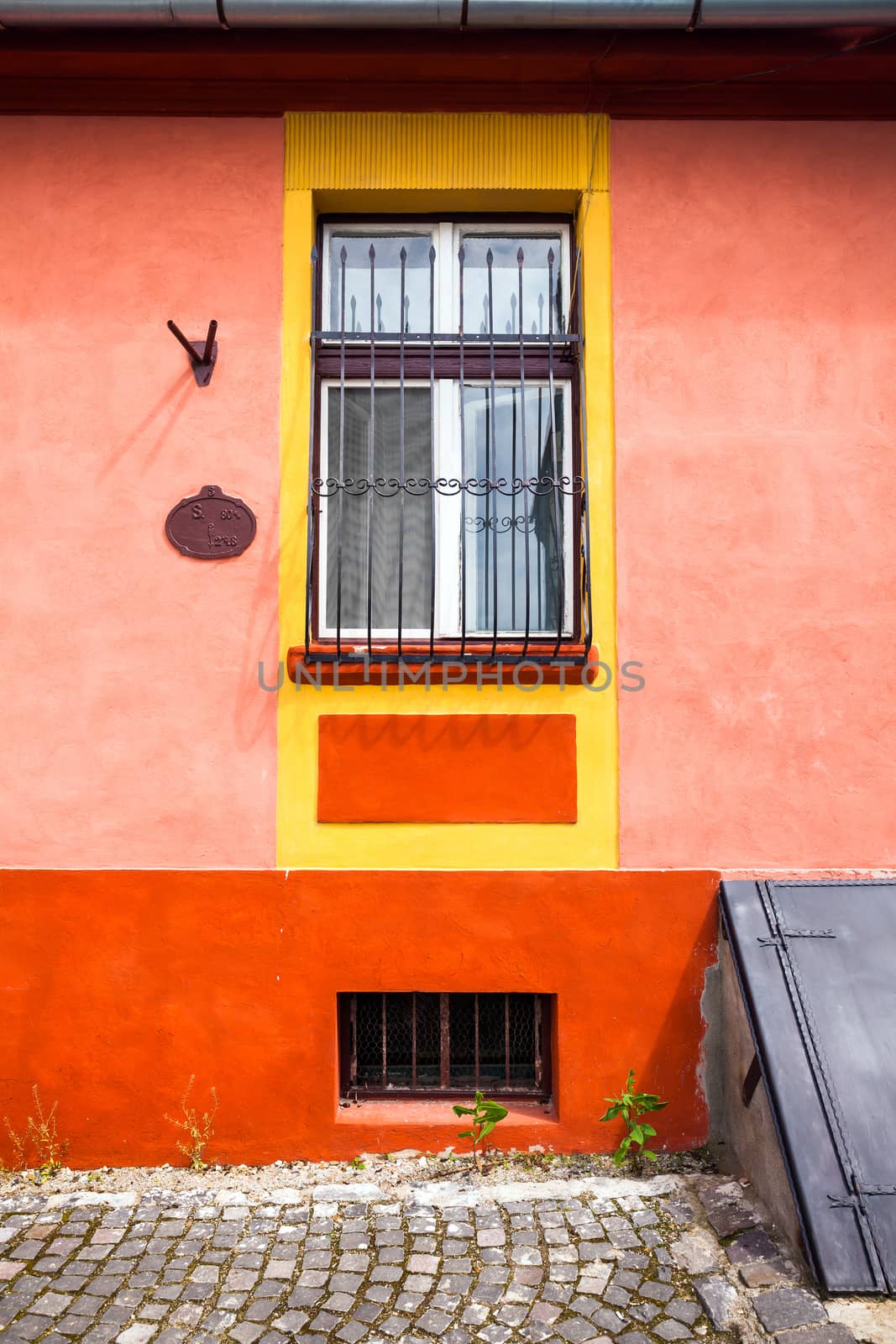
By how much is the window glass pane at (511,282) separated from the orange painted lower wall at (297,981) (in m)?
2.40

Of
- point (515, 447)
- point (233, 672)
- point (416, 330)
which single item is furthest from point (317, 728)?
point (416, 330)

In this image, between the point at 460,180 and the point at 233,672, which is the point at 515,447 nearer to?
the point at 460,180

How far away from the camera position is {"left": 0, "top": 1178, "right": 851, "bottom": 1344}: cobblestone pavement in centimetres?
276

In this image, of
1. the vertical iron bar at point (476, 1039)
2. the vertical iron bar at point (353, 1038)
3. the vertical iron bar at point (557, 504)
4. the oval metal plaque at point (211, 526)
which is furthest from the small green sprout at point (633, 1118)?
the oval metal plaque at point (211, 526)

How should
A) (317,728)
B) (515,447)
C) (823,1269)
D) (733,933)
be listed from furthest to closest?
1. (515,447)
2. (317,728)
3. (733,933)
4. (823,1269)

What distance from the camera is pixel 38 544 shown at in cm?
389

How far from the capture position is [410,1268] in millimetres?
3018

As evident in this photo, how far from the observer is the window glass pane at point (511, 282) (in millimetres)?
4141

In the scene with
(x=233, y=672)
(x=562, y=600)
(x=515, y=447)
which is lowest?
(x=233, y=672)

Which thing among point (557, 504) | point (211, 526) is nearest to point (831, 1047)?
point (557, 504)

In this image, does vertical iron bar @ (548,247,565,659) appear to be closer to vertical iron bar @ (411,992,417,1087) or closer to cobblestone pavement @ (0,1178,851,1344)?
vertical iron bar @ (411,992,417,1087)

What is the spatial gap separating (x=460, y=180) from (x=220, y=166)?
1028mm

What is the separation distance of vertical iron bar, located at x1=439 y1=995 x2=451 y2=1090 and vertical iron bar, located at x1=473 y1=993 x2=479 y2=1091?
0.11m

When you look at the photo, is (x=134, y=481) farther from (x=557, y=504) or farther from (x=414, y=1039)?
(x=414, y=1039)
